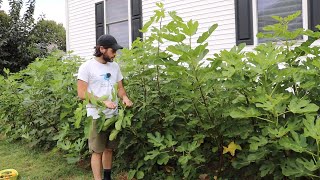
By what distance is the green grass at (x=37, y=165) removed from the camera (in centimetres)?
436

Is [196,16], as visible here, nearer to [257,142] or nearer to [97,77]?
[97,77]

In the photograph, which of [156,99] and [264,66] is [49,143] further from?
[264,66]

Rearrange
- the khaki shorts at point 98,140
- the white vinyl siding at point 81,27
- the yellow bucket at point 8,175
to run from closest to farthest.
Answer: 1. the khaki shorts at point 98,140
2. the yellow bucket at point 8,175
3. the white vinyl siding at point 81,27

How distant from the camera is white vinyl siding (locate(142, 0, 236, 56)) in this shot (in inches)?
295

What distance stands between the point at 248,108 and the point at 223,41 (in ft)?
17.4

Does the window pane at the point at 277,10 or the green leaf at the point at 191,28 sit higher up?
the window pane at the point at 277,10

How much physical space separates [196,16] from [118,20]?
3149 mm

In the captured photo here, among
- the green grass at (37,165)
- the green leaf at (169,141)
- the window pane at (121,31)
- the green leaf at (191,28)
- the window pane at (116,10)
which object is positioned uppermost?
the window pane at (116,10)

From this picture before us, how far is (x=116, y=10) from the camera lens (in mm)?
10695

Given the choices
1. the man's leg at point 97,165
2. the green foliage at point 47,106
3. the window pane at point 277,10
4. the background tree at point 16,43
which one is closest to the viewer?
the man's leg at point 97,165

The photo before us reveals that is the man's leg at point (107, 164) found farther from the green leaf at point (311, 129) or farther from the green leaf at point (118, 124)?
the green leaf at point (311, 129)

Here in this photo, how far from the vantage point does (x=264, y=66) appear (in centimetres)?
248

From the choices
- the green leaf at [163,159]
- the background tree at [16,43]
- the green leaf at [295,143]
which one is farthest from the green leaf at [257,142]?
the background tree at [16,43]

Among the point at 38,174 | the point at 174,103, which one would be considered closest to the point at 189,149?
the point at 174,103
